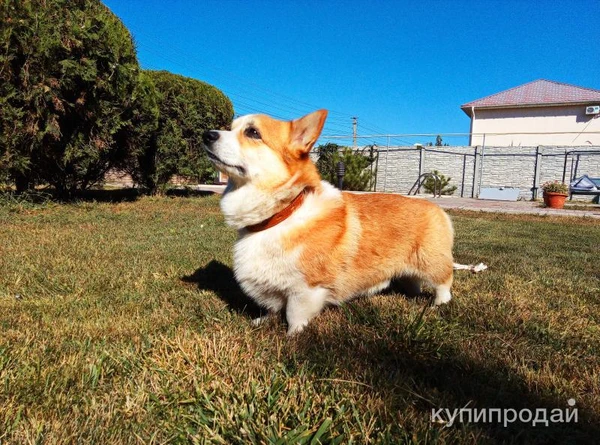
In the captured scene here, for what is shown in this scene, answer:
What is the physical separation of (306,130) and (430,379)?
1544 millimetres

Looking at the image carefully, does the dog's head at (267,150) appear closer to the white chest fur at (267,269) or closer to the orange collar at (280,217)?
the orange collar at (280,217)

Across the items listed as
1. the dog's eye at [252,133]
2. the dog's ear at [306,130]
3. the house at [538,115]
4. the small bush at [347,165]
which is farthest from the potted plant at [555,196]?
the dog's eye at [252,133]

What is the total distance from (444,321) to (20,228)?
17.5 ft

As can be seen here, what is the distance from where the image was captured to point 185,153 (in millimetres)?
9977

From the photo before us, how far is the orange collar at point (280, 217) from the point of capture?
2.28m

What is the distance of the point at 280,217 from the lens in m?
2.28

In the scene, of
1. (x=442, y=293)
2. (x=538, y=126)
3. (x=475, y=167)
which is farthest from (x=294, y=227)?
(x=538, y=126)

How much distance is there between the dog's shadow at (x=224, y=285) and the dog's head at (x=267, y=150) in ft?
2.79

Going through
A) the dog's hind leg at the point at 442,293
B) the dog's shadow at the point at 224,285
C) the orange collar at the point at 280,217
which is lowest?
the dog's shadow at the point at 224,285

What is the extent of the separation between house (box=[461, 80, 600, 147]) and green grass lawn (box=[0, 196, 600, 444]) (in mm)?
24346

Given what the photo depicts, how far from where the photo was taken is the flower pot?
12297mm

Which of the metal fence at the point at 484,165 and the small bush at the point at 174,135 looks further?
the metal fence at the point at 484,165

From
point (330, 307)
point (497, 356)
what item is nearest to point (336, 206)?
point (330, 307)

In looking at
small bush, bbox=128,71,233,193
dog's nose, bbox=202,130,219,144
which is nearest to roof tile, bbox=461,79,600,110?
small bush, bbox=128,71,233,193
